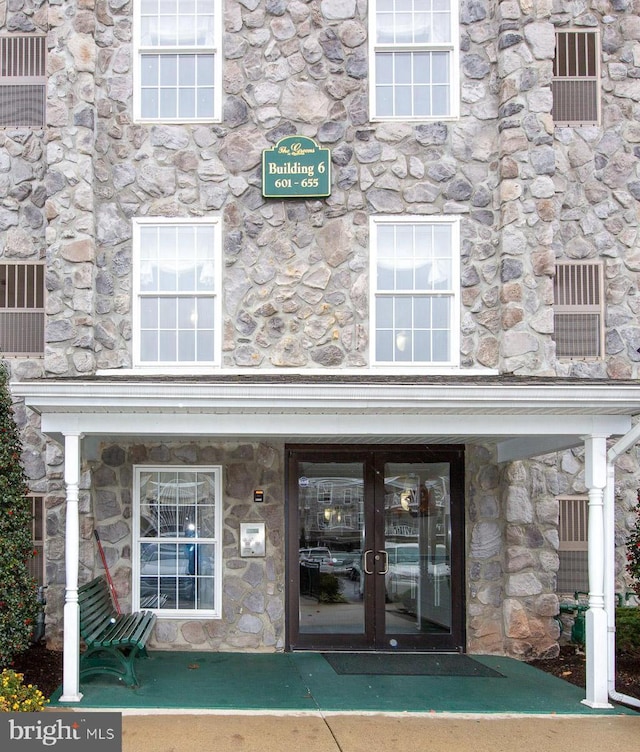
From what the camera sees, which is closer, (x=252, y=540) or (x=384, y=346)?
(x=252, y=540)

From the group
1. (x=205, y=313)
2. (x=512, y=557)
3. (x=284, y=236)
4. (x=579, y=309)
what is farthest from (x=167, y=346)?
(x=579, y=309)

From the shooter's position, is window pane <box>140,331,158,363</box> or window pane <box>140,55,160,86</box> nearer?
window pane <box>140,331,158,363</box>

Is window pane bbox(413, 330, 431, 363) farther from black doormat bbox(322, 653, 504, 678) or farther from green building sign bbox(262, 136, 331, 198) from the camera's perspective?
black doormat bbox(322, 653, 504, 678)

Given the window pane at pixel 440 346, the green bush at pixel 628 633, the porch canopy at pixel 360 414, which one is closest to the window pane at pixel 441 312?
the window pane at pixel 440 346

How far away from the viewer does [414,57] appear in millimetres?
9922

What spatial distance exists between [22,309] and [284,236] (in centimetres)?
354

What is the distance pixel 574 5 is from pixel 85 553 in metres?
9.44

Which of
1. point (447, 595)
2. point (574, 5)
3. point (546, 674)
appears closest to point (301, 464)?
point (447, 595)

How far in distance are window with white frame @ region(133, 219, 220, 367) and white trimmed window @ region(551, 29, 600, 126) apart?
4893 millimetres

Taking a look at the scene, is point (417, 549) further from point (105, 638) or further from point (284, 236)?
point (284, 236)

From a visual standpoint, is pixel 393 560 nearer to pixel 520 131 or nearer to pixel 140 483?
pixel 140 483

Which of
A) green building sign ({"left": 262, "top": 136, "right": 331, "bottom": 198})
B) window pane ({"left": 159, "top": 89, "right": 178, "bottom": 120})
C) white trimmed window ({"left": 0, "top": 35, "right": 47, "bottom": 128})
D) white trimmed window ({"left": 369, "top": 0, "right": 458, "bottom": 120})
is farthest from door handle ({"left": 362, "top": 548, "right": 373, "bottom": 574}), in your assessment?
white trimmed window ({"left": 0, "top": 35, "right": 47, "bottom": 128})

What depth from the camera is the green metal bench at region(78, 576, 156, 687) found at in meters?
7.77

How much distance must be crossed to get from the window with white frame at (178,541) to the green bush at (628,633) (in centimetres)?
477
